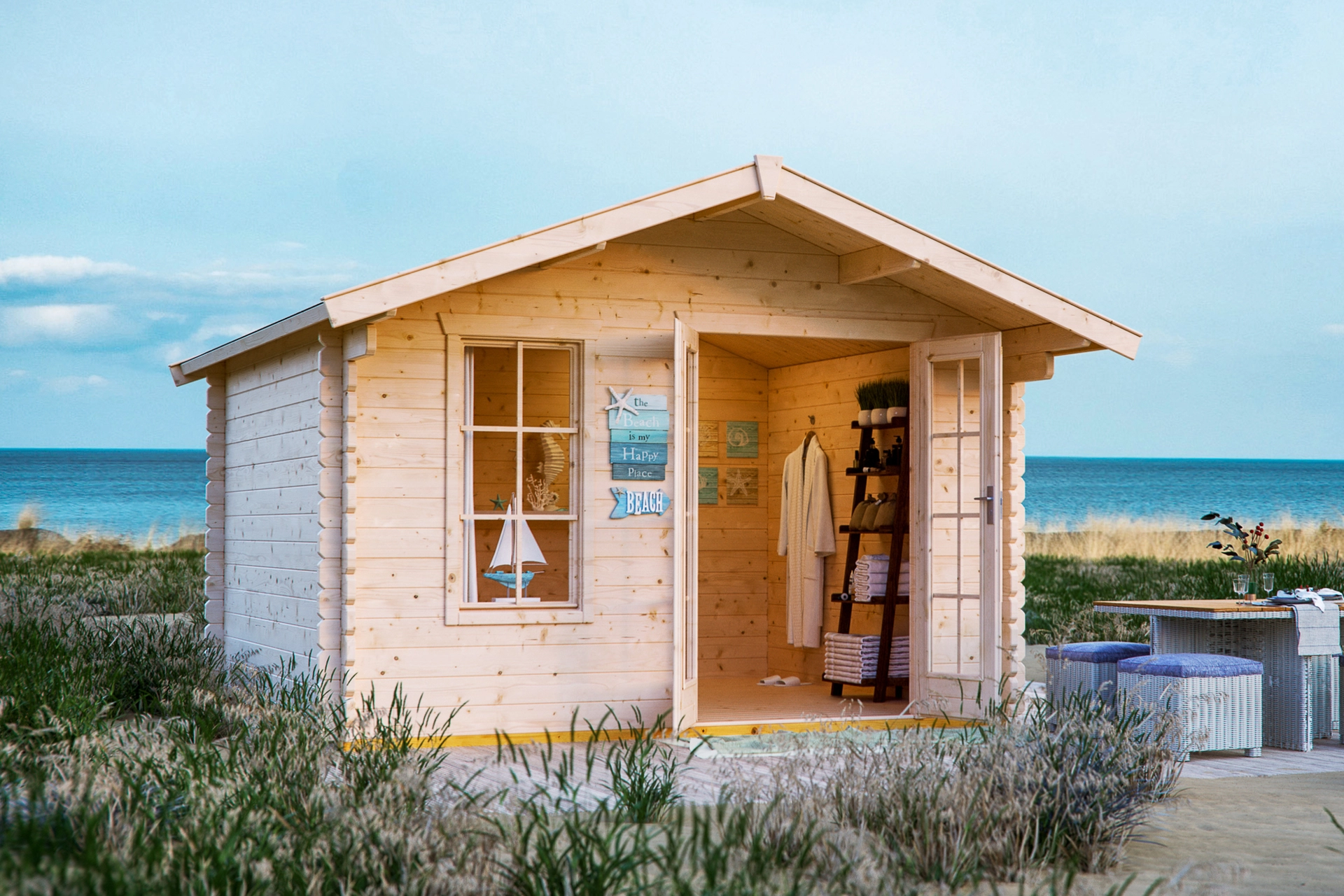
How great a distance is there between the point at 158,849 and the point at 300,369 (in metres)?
4.19

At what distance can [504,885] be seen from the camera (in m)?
3.54

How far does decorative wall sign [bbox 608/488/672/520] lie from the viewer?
7.08 m

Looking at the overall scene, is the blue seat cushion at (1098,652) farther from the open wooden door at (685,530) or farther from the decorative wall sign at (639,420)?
the decorative wall sign at (639,420)

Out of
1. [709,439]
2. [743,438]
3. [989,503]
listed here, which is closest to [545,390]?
[709,439]

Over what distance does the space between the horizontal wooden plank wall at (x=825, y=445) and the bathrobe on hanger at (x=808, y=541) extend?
0.13m

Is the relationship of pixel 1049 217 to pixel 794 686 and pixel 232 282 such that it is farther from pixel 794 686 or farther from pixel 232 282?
pixel 794 686

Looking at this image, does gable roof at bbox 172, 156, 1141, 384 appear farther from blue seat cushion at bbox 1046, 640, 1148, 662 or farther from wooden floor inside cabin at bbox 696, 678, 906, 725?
wooden floor inside cabin at bbox 696, 678, 906, 725

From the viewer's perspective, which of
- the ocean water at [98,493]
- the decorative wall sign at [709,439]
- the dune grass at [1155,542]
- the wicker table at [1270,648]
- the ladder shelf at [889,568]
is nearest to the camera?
the wicker table at [1270,648]

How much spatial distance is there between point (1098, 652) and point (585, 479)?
9.63 ft

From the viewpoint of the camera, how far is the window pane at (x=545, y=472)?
7777 millimetres

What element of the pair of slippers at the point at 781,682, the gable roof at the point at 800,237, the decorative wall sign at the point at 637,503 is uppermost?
the gable roof at the point at 800,237

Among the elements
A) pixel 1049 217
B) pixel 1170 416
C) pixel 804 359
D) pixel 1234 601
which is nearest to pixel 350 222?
pixel 1049 217

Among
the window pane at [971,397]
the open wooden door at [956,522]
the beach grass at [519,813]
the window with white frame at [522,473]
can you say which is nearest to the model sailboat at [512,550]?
the window with white frame at [522,473]

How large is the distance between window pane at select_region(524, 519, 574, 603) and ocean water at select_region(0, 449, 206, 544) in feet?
102
